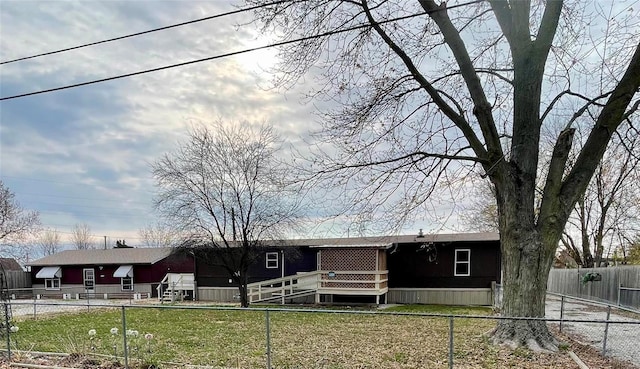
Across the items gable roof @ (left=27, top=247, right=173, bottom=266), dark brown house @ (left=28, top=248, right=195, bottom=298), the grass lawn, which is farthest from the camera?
gable roof @ (left=27, top=247, right=173, bottom=266)

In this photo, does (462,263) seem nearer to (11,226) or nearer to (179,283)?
(179,283)

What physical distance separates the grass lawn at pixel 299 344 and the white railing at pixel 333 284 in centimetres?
600

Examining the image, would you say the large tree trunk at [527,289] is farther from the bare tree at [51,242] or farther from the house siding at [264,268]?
the bare tree at [51,242]

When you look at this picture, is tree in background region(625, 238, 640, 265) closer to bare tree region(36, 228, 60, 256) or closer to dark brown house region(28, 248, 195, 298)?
dark brown house region(28, 248, 195, 298)

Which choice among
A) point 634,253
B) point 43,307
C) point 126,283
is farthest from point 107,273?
point 634,253

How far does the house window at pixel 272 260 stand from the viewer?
22.5 meters

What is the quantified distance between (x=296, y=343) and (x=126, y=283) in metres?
26.0

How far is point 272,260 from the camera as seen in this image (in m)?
22.6

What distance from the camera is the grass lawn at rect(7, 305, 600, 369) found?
6566 millimetres

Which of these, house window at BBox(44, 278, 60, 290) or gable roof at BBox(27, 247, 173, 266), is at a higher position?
gable roof at BBox(27, 247, 173, 266)

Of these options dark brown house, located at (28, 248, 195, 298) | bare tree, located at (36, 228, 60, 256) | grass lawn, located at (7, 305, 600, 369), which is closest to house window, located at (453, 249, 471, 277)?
grass lawn, located at (7, 305, 600, 369)

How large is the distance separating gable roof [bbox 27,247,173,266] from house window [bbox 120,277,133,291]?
126cm

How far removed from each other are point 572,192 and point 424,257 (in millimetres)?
13050

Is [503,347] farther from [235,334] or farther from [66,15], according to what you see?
[66,15]
